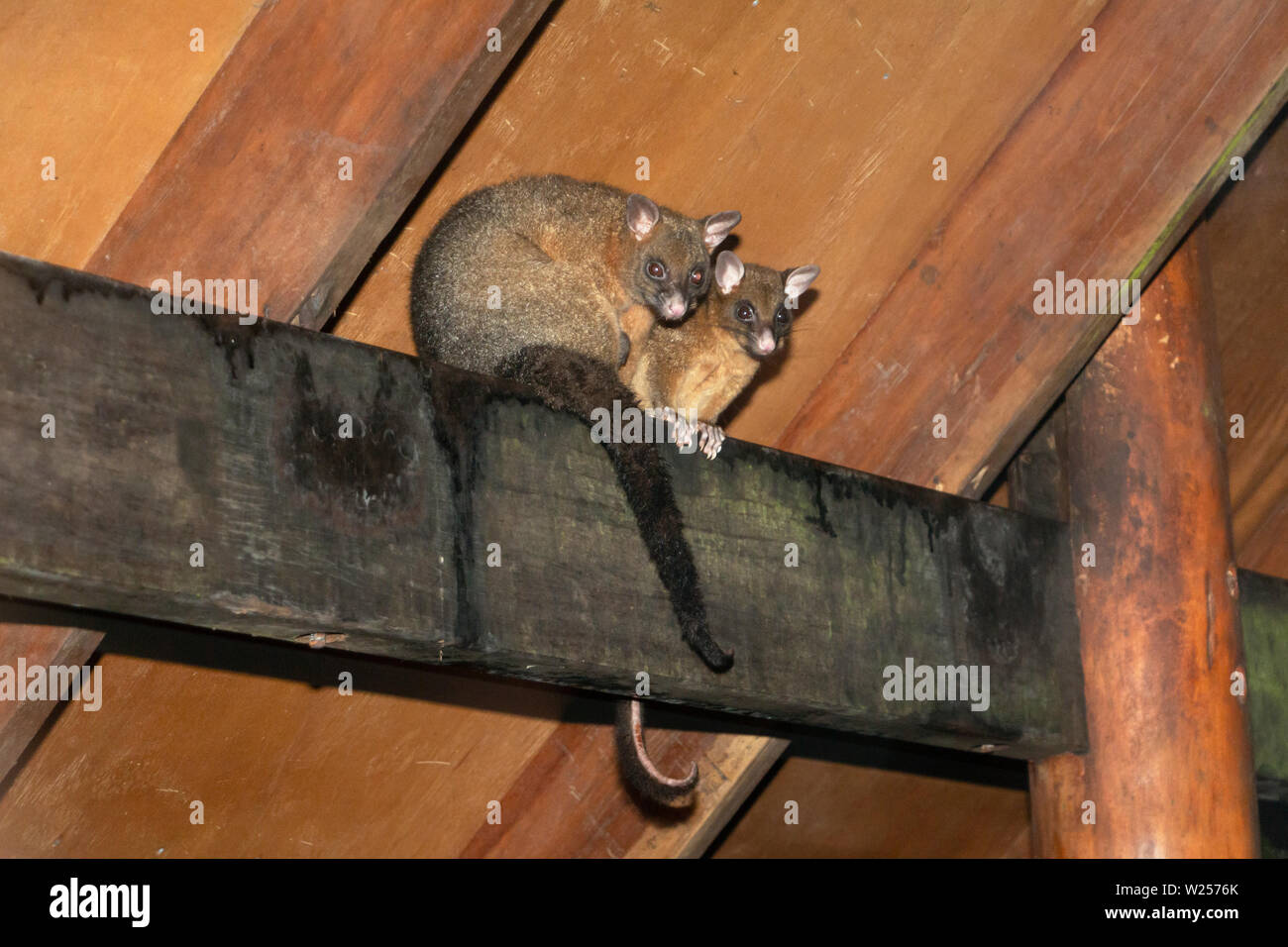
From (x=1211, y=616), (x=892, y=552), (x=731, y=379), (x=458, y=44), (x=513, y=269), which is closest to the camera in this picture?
(x=458, y=44)

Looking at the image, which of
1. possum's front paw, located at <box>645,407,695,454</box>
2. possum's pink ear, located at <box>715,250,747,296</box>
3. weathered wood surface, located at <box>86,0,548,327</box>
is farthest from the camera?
possum's pink ear, located at <box>715,250,747,296</box>

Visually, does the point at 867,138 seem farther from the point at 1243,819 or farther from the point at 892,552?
the point at 1243,819

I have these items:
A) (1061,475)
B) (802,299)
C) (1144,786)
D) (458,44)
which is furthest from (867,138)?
(1144,786)

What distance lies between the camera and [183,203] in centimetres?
347

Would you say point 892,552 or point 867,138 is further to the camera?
point 867,138

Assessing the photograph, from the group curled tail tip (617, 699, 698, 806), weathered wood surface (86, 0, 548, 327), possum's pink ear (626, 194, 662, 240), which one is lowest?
curled tail tip (617, 699, 698, 806)

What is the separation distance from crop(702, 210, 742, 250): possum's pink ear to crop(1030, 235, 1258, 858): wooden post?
1278mm

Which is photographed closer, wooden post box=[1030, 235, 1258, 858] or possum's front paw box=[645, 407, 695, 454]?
possum's front paw box=[645, 407, 695, 454]

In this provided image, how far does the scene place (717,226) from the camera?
4797mm

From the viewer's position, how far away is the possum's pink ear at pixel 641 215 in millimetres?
4648

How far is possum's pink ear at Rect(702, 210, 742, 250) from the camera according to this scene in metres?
4.77

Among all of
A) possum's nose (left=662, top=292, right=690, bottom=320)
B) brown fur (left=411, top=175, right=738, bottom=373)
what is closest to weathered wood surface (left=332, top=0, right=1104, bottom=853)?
brown fur (left=411, top=175, right=738, bottom=373)

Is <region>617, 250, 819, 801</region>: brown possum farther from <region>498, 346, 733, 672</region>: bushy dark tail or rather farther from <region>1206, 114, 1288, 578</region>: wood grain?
<region>1206, 114, 1288, 578</region>: wood grain

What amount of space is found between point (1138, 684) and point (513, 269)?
2.31m
